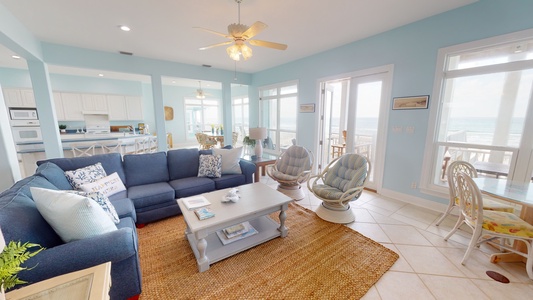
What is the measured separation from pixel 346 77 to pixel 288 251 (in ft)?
10.6

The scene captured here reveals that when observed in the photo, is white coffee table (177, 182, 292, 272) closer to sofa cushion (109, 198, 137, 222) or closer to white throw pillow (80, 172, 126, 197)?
sofa cushion (109, 198, 137, 222)

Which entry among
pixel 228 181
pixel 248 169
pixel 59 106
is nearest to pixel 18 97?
pixel 59 106

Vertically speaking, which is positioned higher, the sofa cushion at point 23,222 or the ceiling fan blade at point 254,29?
A: the ceiling fan blade at point 254,29

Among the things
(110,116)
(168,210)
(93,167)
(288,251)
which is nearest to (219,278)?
(288,251)

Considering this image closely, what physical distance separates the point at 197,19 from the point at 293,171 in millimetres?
2706

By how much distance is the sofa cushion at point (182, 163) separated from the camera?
3.12m

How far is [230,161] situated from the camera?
331cm

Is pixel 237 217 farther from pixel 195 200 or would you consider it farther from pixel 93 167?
pixel 93 167

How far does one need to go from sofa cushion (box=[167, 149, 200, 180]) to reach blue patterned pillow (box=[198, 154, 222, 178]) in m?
0.14

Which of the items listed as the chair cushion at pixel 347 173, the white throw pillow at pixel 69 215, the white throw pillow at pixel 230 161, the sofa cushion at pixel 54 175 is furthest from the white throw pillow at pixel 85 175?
the chair cushion at pixel 347 173

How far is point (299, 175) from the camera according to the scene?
3.18 meters

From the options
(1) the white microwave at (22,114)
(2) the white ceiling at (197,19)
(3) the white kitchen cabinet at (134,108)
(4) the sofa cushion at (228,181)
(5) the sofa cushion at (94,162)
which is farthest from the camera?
(3) the white kitchen cabinet at (134,108)

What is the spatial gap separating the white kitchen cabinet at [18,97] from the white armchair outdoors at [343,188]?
8.17 meters

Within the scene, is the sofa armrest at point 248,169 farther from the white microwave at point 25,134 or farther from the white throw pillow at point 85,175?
the white microwave at point 25,134
